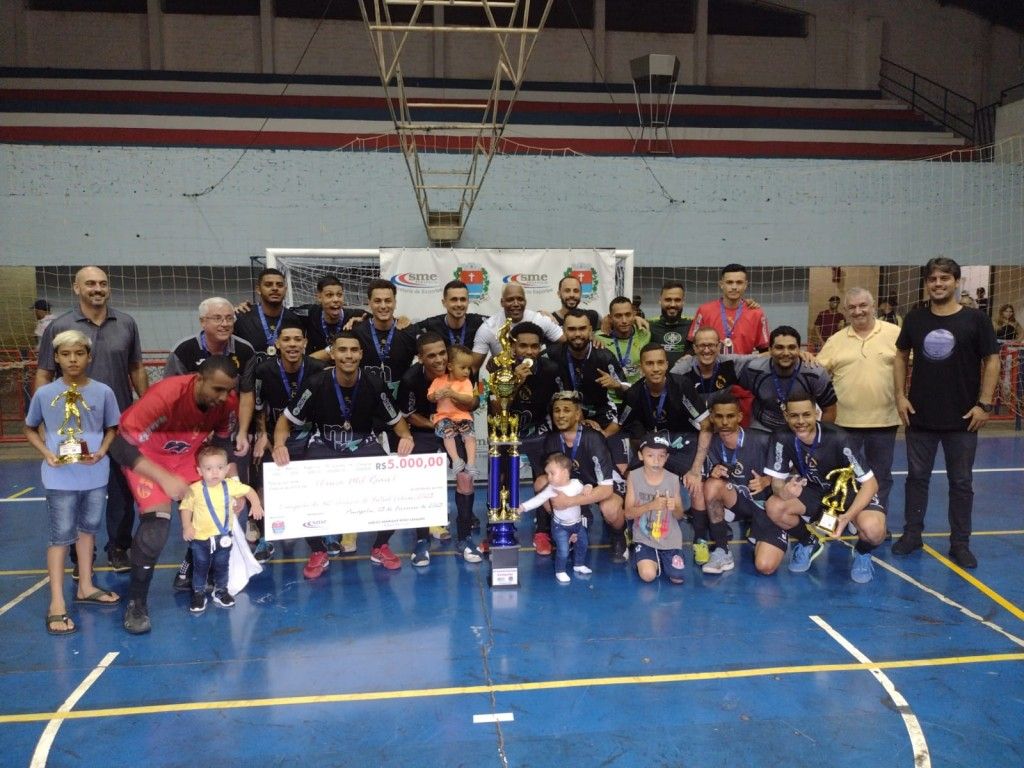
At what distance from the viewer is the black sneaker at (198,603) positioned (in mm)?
4953

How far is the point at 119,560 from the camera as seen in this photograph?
5.62 metres

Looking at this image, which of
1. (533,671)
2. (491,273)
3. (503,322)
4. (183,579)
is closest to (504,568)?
(533,671)

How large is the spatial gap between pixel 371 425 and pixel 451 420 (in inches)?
24.0

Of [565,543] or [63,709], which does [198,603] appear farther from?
[565,543]

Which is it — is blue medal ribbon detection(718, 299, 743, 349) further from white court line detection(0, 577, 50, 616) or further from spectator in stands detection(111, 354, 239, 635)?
white court line detection(0, 577, 50, 616)

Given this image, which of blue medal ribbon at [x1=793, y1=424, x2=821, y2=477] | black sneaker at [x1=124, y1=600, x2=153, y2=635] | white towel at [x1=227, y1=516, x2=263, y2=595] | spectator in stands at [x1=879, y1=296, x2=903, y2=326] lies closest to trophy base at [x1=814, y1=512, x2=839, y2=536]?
blue medal ribbon at [x1=793, y1=424, x2=821, y2=477]

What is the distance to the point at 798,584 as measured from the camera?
5.38 m

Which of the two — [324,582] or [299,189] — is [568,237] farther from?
[324,582]

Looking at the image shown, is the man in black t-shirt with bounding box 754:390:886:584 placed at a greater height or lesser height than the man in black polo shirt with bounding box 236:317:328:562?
lesser

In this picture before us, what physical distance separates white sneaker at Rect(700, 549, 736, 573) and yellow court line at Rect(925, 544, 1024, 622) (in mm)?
1618

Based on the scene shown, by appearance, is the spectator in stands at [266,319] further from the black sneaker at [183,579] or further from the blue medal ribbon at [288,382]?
the black sneaker at [183,579]

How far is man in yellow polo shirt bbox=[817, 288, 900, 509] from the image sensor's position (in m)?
5.88

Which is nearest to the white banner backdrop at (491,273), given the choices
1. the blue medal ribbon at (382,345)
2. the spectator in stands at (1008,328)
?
the blue medal ribbon at (382,345)

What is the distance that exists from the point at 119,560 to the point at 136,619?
1.14 m
